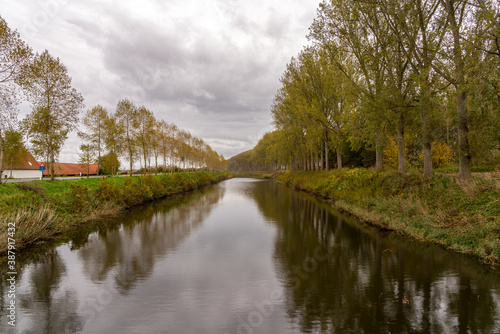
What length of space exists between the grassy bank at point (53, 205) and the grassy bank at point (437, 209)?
58.1 ft

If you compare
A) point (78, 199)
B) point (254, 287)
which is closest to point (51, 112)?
point (78, 199)

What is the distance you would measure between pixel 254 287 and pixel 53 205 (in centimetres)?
1405

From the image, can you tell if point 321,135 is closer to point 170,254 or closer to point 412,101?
point 412,101

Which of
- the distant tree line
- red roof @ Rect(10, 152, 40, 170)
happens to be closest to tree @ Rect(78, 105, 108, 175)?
the distant tree line

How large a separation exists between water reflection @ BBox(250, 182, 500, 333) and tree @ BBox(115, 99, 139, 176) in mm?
32464

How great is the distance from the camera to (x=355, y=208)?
58.4ft

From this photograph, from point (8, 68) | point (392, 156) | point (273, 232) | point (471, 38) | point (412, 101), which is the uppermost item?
point (8, 68)

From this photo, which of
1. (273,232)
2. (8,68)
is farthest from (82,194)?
(273,232)

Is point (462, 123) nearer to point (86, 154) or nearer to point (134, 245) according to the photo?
point (134, 245)

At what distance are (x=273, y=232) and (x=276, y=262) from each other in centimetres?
520

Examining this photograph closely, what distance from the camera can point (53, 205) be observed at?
1519cm

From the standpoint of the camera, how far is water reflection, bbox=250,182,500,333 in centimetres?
568

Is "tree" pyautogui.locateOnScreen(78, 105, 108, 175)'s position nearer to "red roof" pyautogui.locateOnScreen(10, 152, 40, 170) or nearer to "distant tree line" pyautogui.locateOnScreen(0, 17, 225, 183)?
"distant tree line" pyautogui.locateOnScreen(0, 17, 225, 183)

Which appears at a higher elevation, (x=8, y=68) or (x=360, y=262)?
(x=8, y=68)
